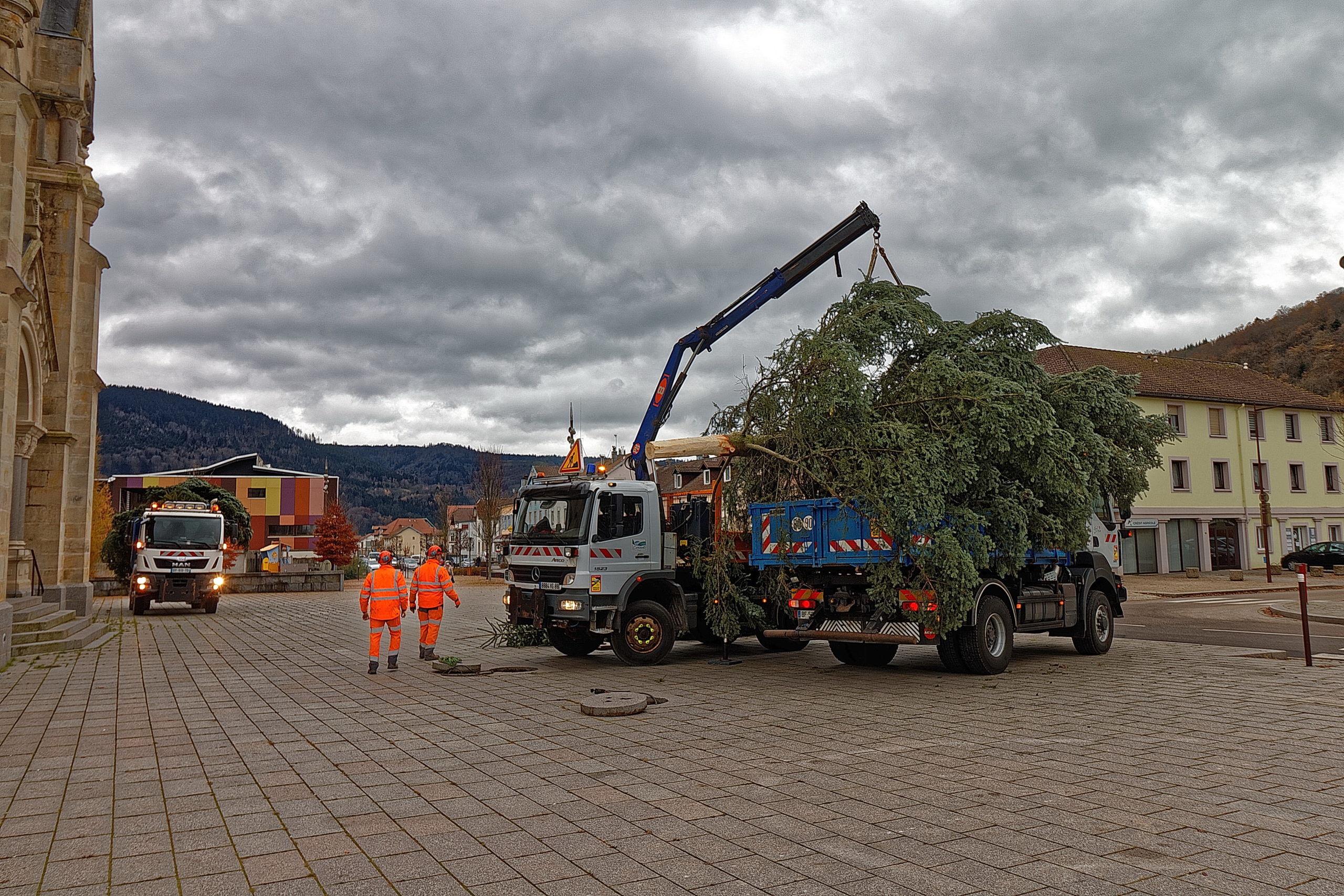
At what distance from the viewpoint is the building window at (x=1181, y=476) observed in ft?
136

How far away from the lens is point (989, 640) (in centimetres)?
1114

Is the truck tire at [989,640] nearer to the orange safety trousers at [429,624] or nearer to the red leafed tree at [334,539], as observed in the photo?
the orange safety trousers at [429,624]

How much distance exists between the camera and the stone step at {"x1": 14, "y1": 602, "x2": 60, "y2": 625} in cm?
1420

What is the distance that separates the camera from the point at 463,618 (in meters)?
22.3

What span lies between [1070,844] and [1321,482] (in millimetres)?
51460

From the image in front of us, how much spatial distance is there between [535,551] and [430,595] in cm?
171

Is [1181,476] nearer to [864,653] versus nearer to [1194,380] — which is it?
[1194,380]

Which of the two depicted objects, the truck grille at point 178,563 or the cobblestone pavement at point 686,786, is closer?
the cobblestone pavement at point 686,786

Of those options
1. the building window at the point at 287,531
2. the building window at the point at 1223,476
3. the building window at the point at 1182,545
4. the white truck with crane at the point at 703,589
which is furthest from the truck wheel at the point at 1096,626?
the building window at the point at 287,531

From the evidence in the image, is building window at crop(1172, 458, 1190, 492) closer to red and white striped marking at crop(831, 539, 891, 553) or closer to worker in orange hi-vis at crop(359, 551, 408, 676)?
red and white striped marking at crop(831, 539, 891, 553)

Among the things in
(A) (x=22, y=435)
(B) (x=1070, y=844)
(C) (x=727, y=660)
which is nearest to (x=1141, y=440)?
(C) (x=727, y=660)

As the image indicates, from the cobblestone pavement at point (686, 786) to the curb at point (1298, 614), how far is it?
8696 millimetres

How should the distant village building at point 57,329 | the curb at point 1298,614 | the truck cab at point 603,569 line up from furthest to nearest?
1. the curb at point 1298,614
2. the distant village building at point 57,329
3. the truck cab at point 603,569

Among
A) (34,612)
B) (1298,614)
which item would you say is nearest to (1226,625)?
(1298,614)
